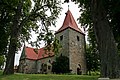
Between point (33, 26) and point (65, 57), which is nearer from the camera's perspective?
point (33, 26)

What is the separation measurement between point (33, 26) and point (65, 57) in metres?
17.5

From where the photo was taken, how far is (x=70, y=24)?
45.2 m

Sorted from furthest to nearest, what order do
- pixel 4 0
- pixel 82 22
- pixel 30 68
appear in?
pixel 30 68 < pixel 82 22 < pixel 4 0

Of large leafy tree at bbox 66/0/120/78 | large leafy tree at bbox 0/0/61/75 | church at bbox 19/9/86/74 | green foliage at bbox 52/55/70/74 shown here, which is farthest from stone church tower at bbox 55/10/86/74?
large leafy tree at bbox 66/0/120/78

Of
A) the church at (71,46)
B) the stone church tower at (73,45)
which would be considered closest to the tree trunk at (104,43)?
the church at (71,46)

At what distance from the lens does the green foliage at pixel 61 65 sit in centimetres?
3856

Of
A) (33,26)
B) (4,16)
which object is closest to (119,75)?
(33,26)

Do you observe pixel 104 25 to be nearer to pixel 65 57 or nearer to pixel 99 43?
pixel 99 43

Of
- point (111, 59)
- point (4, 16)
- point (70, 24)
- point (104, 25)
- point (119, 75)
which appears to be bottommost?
point (119, 75)

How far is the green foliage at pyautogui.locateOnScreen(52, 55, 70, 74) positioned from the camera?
3856cm

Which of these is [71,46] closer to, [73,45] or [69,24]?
[73,45]

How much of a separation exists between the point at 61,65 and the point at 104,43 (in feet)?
92.8

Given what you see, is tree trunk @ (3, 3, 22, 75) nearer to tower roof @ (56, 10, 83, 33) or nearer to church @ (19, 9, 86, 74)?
church @ (19, 9, 86, 74)

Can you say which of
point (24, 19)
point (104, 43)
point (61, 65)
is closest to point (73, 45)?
point (61, 65)
